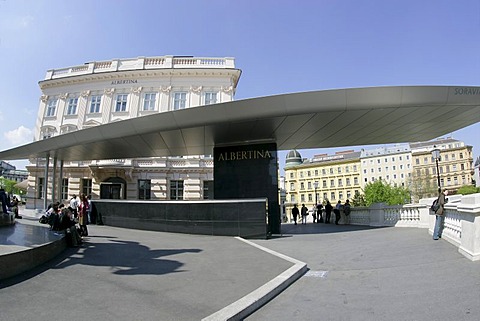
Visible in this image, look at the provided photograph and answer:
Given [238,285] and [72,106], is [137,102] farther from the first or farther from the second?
[238,285]

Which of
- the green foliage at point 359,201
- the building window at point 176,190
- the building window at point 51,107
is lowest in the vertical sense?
the green foliage at point 359,201

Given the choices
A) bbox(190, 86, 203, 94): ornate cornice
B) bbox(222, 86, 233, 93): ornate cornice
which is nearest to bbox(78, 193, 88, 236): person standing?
bbox(190, 86, 203, 94): ornate cornice

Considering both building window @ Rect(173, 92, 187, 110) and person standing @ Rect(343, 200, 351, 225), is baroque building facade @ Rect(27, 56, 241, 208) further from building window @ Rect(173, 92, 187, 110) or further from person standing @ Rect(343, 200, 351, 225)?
person standing @ Rect(343, 200, 351, 225)

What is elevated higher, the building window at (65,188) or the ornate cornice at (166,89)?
the ornate cornice at (166,89)

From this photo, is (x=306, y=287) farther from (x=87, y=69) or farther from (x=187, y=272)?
(x=87, y=69)

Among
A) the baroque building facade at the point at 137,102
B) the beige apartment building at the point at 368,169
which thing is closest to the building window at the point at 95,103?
the baroque building facade at the point at 137,102

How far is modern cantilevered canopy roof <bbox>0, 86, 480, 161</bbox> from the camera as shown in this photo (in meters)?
11.5

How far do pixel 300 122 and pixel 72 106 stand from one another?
106 feet

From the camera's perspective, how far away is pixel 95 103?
118ft

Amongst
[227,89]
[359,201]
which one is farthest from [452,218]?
[359,201]

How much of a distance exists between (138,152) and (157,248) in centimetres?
1030

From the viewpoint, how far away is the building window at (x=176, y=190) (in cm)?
3306

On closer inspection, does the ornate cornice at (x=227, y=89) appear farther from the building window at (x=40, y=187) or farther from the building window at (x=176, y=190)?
the building window at (x=40, y=187)

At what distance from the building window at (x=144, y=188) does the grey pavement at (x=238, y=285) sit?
23774mm
